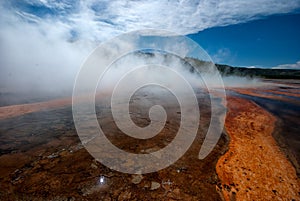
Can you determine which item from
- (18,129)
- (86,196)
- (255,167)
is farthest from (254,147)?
(18,129)

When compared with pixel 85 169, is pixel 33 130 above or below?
above

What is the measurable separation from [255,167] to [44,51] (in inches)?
976

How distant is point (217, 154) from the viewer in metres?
4.16

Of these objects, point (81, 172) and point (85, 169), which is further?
point (85, 169)

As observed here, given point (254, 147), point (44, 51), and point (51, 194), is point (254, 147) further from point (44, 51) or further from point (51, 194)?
point (44, 51)

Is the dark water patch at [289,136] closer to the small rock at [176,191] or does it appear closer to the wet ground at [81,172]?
the wet ground at [81,172]

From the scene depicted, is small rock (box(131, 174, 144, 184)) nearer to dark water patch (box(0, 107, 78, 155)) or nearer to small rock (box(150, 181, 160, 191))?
small rock (box(150, 181, 160, 191))

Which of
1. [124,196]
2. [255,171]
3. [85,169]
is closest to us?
[124,196]

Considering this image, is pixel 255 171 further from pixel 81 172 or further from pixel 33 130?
pixel 33 130

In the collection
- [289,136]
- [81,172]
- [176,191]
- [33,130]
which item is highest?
[33,130]

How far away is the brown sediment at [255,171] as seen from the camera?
2.91 m

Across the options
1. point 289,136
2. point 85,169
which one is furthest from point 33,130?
point 289,136

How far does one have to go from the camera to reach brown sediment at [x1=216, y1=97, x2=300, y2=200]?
291 centimetres

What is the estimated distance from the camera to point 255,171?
11.6ft
